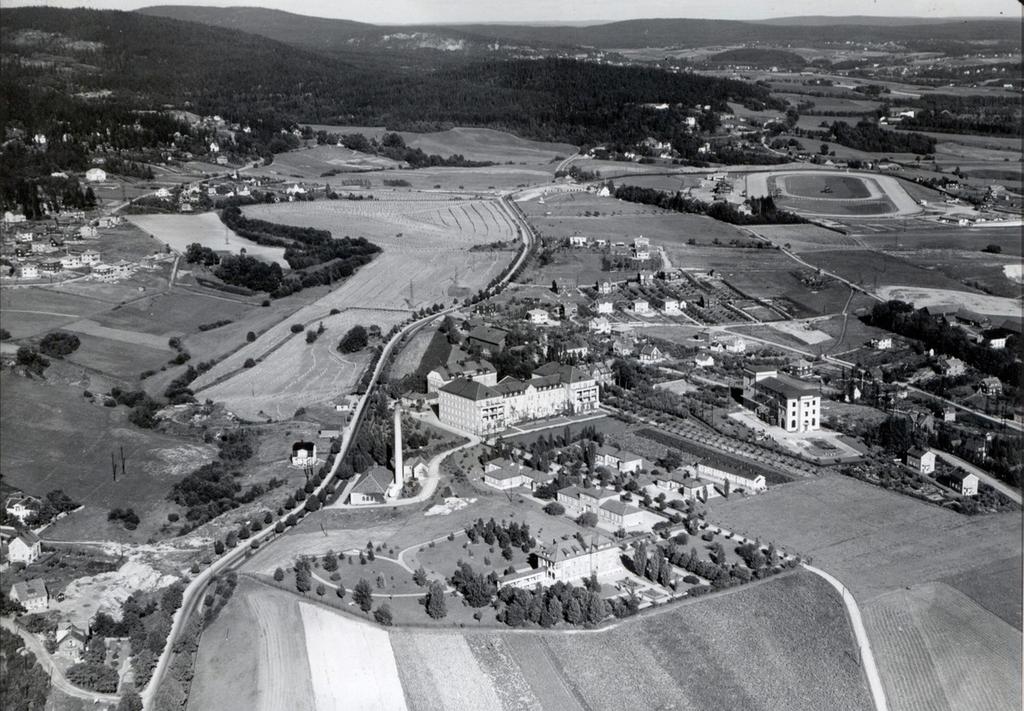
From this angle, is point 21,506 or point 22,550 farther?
point 21,506

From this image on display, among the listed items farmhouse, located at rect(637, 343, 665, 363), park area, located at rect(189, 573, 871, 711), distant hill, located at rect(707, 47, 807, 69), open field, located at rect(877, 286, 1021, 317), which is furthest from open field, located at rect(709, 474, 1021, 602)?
distant hill, located at rect(707, 47, 807, 69)

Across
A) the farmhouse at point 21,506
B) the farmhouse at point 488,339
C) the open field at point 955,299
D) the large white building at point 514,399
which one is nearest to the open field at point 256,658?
the farmhouse at point 21,506

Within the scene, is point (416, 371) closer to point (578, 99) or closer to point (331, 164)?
point (331, 164)

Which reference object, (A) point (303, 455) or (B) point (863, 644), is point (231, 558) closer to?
(A) point (303, 455)

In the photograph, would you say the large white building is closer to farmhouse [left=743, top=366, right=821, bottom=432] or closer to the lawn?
farmhouse [left=743, top=366, right=821, bottom=432]

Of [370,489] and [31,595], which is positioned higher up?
[31,595]

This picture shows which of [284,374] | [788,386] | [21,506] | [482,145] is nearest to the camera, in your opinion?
[21,506]

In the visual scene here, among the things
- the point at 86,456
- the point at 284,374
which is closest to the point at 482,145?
the point at 284,374
